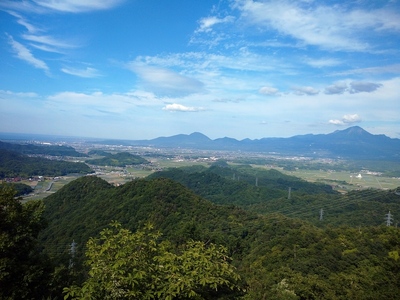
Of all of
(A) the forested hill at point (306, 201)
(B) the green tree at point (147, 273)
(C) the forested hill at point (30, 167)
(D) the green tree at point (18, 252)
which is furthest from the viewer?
(C) the forested hill at point (30, 167)

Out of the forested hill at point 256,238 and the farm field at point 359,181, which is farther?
the farm field at point 359,181

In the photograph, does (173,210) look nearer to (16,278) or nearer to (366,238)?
(366,238)

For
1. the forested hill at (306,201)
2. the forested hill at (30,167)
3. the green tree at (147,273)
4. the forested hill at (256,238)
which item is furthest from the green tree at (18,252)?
the forested hill at (30,167)

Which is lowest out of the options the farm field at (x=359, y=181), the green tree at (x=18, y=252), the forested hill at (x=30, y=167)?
the farm field at (x=359, y=181)

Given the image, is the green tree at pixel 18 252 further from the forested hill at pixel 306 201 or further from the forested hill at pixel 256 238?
the forested hill at pixel 306 201

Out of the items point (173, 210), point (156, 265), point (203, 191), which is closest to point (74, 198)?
point (173, 210)

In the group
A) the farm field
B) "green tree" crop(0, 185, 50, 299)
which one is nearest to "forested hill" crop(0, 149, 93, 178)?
"green tree" crop(0, 185, 50, 299)

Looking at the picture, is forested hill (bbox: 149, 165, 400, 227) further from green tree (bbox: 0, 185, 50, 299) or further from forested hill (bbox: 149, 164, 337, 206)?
green tree (bbox: 0, 185, 50, 299)

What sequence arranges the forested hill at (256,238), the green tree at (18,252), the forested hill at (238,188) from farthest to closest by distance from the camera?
1. the forested hill at (238,188)
2. the forested hill at (256,238)
3. the green tree at (18,252)
